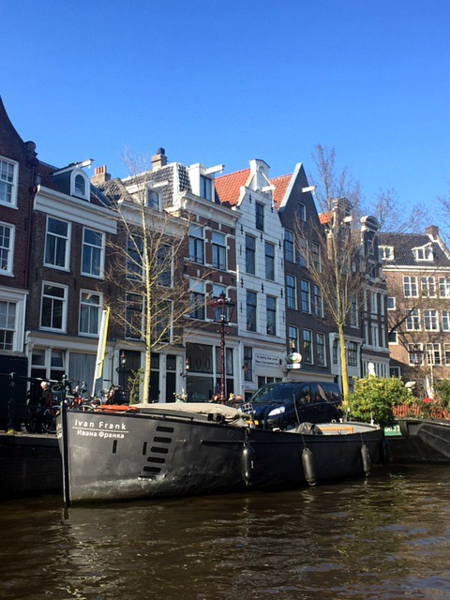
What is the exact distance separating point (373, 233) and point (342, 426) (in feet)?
103

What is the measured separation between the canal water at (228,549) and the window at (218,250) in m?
19.9

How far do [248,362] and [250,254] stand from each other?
6012 millimetres

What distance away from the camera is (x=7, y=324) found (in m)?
21.5

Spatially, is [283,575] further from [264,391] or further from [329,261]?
[329,261]

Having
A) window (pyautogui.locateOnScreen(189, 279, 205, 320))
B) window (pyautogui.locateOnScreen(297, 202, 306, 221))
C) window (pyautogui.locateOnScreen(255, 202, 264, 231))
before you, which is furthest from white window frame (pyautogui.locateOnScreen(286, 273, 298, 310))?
window (pyautogui.locateOnScreen(189, 279, 205, 320))

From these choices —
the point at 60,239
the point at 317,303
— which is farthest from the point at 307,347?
the point at 60,239

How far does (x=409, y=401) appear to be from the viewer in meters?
20.9

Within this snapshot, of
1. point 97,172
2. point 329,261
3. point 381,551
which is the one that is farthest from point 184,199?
point 381,551

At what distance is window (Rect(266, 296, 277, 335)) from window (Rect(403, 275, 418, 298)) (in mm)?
24900

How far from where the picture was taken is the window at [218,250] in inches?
1220

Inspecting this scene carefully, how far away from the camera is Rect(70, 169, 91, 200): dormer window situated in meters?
24.7

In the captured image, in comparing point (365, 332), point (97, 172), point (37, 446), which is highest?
point (97, 172)

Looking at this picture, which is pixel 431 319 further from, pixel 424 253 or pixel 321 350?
pixel 321 350

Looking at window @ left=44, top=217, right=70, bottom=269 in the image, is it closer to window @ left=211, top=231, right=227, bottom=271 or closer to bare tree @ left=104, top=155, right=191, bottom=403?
bare tree @ left=104, top=155, right=191, bottom=403
